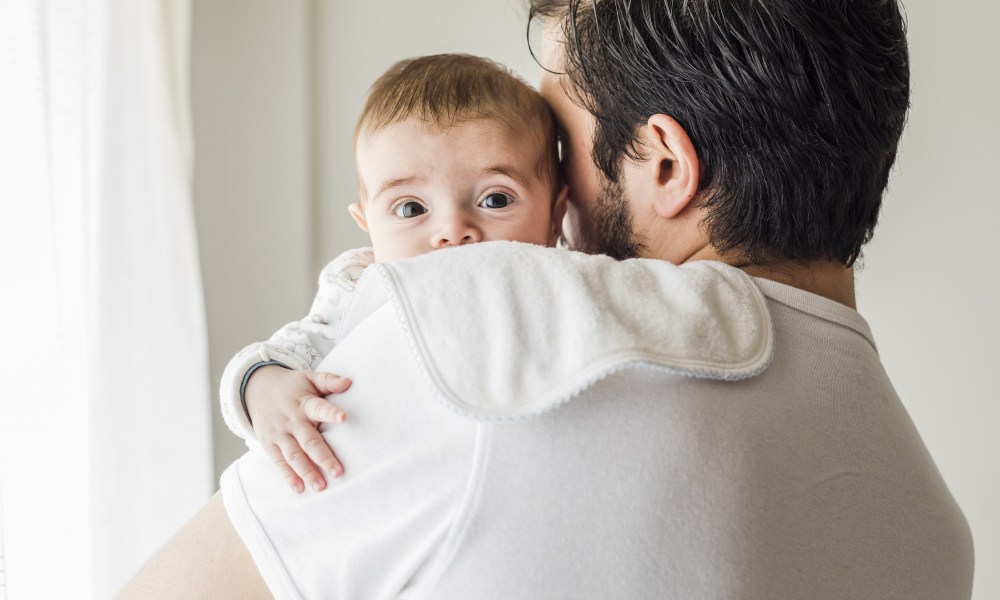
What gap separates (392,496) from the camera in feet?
2.31

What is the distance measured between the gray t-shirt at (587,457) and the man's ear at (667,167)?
0.23m

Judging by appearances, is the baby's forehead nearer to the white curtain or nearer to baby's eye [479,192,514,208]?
baby's eye [479,192,514,208]

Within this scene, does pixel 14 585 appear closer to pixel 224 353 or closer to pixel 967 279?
pixel 224 353

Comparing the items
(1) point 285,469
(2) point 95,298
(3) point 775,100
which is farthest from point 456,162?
(2) point 95,298

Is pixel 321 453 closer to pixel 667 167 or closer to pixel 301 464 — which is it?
pixel 301 464

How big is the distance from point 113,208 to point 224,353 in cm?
74

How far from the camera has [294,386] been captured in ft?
2.79

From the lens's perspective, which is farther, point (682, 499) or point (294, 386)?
point (294, 386)

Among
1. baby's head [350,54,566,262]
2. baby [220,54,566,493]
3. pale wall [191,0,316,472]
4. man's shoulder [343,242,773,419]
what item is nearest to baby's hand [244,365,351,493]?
man's shoulder [343,242,773,419]

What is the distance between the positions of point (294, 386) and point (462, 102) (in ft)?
1.81

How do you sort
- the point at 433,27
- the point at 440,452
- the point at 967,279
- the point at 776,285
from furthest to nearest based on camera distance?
the point at 433,27, the point at 967,279, the point at 776,285, the point at 440,452

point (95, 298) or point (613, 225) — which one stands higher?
point (613, 225)

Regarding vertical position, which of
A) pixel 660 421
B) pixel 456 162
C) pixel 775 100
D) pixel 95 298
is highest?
pixel 775 100

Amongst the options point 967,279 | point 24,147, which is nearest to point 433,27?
point 24,147
